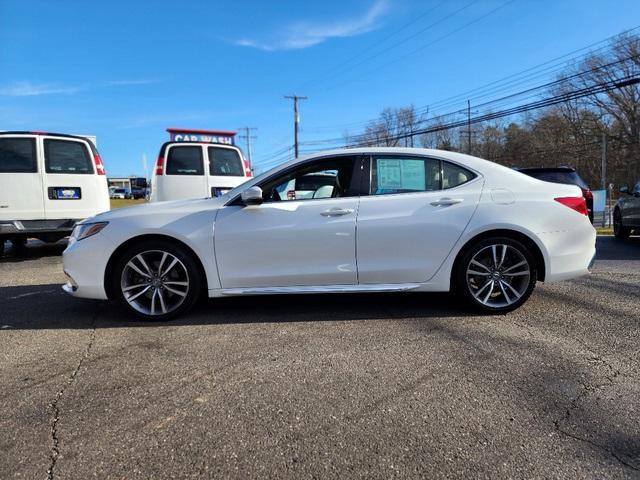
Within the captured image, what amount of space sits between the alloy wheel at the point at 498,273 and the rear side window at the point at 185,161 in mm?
6861

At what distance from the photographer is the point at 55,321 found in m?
4.66

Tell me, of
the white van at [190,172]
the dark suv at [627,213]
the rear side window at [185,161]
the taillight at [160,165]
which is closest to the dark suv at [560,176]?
the dark suv at [627,213]

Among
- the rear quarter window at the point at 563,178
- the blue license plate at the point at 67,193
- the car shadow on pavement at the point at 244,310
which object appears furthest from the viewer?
the rear quarter window at the point at 563,178

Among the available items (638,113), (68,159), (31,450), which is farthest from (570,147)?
(31,450)

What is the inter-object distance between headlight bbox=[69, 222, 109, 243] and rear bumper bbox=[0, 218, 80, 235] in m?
4.45

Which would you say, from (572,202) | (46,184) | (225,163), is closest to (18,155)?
(46,184)

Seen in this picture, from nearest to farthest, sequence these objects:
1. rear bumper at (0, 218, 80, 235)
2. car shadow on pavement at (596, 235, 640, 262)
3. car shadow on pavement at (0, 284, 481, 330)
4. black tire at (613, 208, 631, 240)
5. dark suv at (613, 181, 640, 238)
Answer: car shadow on pavement at (0, 284, 481, 330), rear bumper at (0, 218, 80, 235), car shadow on pavement at (596, 235, 640, 262), dark suv at (613, 181, 640, 238), black tire at (613, 208, 631, 240)

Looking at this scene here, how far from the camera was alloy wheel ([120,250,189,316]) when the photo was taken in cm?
448

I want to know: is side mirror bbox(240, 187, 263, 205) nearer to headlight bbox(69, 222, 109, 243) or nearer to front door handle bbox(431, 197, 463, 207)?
headlight bbox(69, 222, 109, 243)

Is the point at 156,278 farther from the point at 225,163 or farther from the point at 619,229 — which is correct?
the point at 619,229

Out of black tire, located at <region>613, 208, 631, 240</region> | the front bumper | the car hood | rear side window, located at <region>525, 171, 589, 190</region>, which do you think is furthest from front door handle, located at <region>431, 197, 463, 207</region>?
black tire, located at <region>613, 208, 631, 240</region>

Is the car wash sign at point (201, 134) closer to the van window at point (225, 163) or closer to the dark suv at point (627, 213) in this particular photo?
the van window at point (225, 163)

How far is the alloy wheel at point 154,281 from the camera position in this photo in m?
4.48

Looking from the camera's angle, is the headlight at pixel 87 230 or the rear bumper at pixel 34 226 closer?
the headlight at pixel 87 230
